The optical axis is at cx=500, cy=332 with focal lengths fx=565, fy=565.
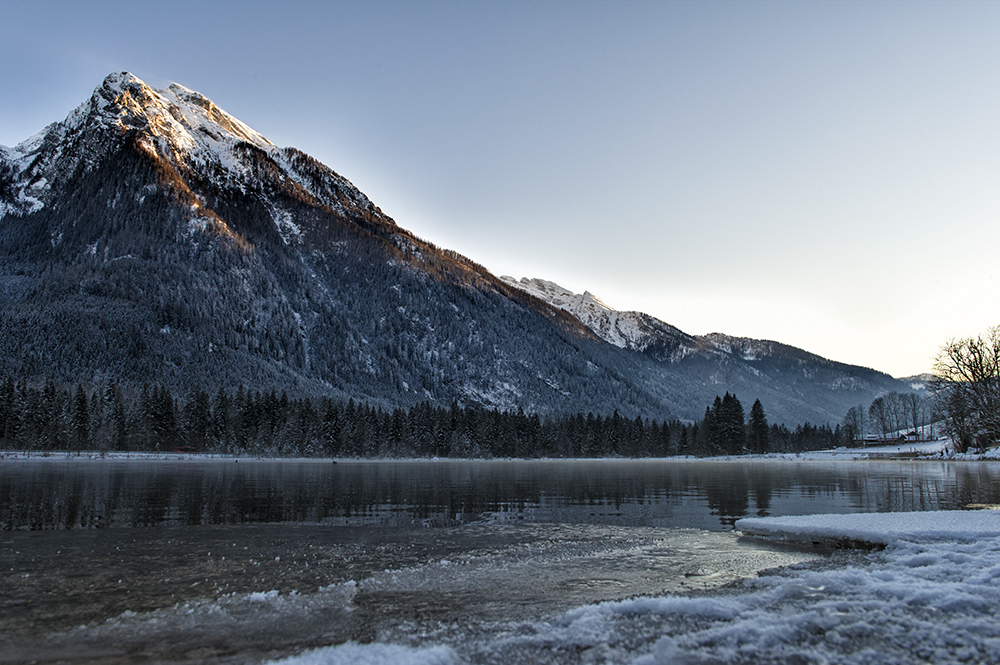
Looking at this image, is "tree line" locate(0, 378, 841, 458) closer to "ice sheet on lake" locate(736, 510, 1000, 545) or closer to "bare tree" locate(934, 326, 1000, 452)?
"bare tree" locate(934, 326, 1000, 452)

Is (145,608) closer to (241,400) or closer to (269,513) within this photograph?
(269,513)

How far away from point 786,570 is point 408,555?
1104cm

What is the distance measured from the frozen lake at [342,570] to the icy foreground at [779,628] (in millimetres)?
147

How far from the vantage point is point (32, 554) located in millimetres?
16953

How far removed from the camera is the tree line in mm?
122312

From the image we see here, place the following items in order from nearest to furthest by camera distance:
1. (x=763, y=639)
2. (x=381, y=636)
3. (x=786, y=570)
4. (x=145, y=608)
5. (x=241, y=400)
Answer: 1. (x=763, y=639)
2. (x=381, y=636)
3. (x=145, y=608)
4. (x=786, y=570)
5. (x=241, y=400)

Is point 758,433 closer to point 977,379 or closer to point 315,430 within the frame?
point 977,379

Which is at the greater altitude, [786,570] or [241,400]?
A: [241,400]

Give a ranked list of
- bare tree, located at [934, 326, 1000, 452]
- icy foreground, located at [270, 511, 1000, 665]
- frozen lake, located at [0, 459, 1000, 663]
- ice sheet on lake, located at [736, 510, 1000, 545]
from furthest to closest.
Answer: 1. bare tree, located at [934, 326, 1000, 452]
2. ice sheet on lake, located at [736, 510, 1000, 545]
3. frozen lake, located at [0, 459, 1000, 663]
4. icy foreground, located at [270, 511, 1000, 665]

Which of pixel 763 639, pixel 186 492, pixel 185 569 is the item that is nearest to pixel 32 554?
pixel 185 569

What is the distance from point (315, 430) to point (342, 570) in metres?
133

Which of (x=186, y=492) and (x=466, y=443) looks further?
(x=466, y=443)

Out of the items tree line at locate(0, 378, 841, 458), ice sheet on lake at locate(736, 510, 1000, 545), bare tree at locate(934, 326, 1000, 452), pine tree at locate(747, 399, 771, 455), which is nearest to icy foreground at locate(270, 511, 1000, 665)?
ice sheet on lake at locate(736, 510, 1000, 545)

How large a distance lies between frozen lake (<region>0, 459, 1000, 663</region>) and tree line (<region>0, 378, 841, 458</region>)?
111046mm
